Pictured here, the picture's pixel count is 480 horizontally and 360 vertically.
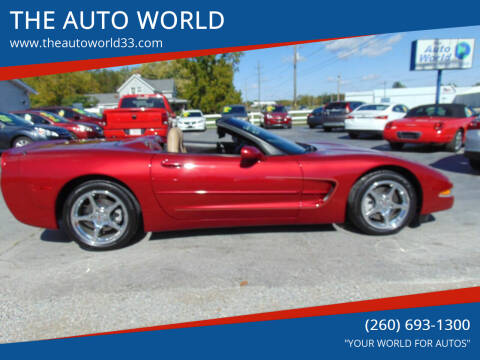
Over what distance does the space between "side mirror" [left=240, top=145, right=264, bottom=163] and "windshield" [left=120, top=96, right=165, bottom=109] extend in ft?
26.7

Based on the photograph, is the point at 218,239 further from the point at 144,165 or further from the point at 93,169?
the point at 93,169

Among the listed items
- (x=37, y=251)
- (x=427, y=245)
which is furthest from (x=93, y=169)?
(x=427, y=245)

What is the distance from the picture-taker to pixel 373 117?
11.4 m

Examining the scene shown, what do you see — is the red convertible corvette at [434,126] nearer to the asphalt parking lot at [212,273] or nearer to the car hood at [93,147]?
the asphalt parking lot at [212,273]

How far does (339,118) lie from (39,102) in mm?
47130

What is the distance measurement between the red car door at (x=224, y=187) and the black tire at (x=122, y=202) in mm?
271

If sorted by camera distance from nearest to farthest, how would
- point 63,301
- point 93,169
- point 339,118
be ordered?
point 63,301 → point 93,169 → point 339,118

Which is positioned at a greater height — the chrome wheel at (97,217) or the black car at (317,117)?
the black car at (317,117)

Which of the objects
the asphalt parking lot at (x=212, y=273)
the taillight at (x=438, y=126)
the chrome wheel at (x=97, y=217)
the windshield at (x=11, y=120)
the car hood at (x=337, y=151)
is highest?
the windshield at (x=11, y=120)

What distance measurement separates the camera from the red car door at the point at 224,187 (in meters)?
3.07

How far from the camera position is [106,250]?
10.4ft

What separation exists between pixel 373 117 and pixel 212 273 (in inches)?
407

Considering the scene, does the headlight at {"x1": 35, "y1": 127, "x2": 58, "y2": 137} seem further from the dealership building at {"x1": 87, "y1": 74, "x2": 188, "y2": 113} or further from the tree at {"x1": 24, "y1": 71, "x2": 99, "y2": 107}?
the tree at {"x1": 24, "y1": 71, "x2": 99, "y2": 107}

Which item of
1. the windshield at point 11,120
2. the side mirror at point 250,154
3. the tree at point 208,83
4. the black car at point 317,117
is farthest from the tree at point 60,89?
the side mirror at point 250,154
